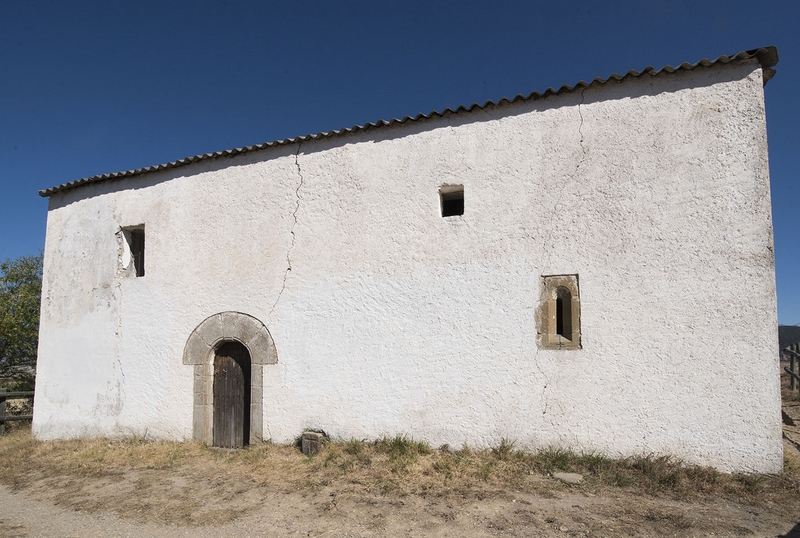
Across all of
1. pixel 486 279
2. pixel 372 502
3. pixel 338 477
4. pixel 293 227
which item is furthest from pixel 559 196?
pixel 338 477

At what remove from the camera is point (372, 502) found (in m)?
4.79

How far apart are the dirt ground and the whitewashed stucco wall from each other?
0.54 metres

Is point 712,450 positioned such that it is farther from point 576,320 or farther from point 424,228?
point 424,228

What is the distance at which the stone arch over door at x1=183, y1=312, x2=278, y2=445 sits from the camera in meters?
6.92

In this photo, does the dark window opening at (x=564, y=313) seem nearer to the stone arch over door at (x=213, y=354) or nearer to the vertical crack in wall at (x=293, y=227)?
the vertical crack in wall at (x=293, y=227)

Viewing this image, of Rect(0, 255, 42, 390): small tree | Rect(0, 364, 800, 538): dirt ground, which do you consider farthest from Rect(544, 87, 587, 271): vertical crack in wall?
Rect(0, 255, 42, 390): small tree

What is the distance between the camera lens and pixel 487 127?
628cm

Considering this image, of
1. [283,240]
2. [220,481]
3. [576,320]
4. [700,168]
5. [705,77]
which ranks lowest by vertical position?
[220,481]

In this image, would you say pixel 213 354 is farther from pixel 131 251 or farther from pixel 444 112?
pixel 444 112

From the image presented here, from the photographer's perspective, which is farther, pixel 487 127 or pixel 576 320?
pixel 487 127

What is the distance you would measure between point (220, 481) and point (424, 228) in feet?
13.0

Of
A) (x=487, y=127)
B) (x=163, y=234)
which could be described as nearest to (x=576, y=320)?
(x=487, y=127)

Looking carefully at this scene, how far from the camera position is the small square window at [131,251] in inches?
321

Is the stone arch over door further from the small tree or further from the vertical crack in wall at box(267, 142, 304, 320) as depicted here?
the small tree
